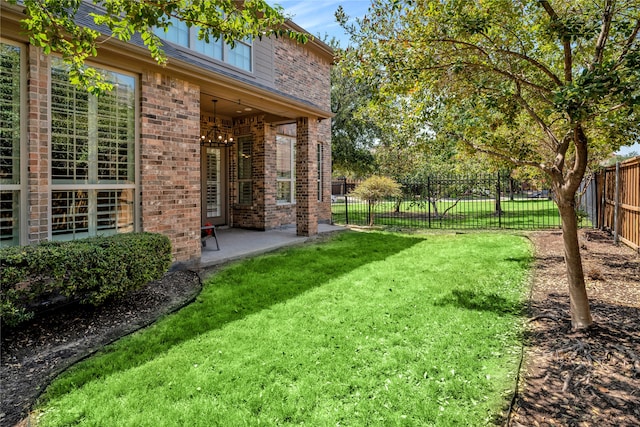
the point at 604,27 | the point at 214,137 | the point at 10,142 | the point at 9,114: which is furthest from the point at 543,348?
the point at 214,137

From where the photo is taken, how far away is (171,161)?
6.05 metres

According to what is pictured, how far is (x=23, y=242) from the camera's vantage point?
4402 millimetres

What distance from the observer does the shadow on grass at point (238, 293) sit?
3.19 metres

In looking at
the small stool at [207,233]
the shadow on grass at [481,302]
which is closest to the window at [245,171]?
the small stool at [207,233]

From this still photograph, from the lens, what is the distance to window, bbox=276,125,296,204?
1127 cm

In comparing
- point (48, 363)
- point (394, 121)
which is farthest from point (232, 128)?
point (48, 363)

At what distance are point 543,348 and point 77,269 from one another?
487cm

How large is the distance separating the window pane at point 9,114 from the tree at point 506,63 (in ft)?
13.9

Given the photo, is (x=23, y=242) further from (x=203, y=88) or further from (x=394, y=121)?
(x=394, y=121)

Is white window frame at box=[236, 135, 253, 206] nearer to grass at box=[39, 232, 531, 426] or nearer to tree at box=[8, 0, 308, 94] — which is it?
grass at box=[39, 232, 531, 426]

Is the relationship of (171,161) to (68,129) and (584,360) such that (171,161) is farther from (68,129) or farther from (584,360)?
(584,360)

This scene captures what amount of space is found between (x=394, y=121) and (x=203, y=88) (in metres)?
3.70

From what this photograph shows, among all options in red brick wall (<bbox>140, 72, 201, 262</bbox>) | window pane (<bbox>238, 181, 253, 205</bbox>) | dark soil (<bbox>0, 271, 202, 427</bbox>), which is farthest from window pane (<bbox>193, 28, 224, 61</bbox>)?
dark soil (<bbox>0, 271, 202, 427</bbox>)

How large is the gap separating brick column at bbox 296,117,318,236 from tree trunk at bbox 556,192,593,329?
21.0 feet
